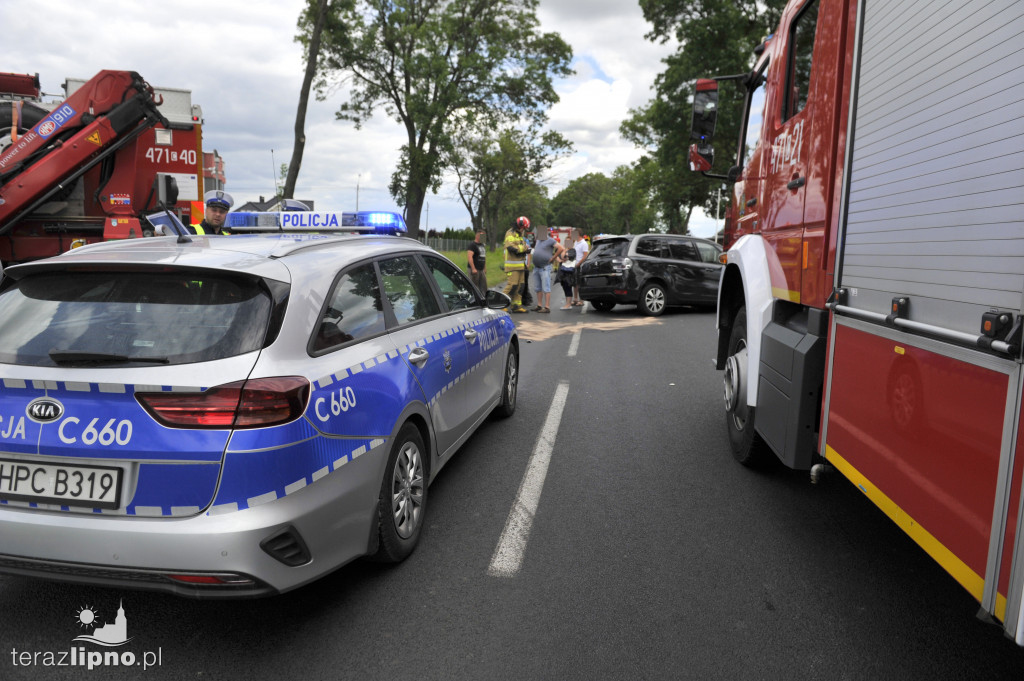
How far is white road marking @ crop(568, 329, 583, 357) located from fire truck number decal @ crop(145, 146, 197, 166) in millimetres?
6283

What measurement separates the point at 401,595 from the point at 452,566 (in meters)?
0.34

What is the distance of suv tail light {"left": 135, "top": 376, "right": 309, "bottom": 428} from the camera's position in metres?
2.49

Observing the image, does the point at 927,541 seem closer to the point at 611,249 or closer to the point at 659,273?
the point at 659,273

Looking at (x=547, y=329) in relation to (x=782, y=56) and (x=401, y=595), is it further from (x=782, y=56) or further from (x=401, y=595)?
(x=401, y=595)

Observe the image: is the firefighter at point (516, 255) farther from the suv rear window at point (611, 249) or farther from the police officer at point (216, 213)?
the police officer at point (216, 213)

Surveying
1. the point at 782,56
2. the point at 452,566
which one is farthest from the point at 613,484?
the point at 782,56

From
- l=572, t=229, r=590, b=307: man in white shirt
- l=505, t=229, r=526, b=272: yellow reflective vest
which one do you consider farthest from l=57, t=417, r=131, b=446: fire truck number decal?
l=572, t=229, r=590, b=307: man in white shirt

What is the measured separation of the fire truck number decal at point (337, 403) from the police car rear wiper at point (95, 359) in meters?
0.55

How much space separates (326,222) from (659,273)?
9113mm

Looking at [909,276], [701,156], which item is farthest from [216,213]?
[909,276]

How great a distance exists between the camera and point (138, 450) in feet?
8.09

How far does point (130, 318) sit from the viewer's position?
8.84 feet

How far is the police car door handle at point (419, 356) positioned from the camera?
3.69 meters

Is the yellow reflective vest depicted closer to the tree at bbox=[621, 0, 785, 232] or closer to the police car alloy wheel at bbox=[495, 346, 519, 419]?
the police car alloy wheel at bbox=[495, 346, 519, 419]
